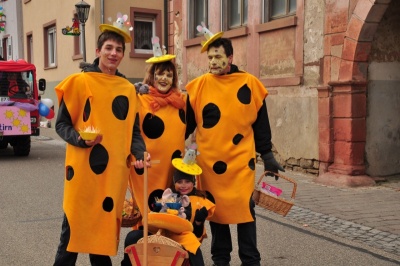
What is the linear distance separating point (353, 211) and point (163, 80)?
3685 millimetres

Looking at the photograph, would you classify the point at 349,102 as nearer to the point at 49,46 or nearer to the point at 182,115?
the point at 182,115

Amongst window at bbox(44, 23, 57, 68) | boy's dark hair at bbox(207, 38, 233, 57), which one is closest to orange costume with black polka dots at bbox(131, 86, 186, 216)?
boy's dark hair at bbox(207, 38, 233, 57)

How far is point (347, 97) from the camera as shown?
8336 mm

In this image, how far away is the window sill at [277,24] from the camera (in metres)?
9.46

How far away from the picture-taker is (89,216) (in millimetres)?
3373

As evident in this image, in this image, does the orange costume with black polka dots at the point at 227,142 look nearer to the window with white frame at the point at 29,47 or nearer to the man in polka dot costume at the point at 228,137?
the man in polka dot costume at the point at 228,137

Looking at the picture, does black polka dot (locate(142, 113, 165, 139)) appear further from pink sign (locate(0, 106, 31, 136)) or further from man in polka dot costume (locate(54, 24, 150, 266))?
pink sign (locate(0, 106, 31, 136))

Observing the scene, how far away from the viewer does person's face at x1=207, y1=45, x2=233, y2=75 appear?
398 centimetres

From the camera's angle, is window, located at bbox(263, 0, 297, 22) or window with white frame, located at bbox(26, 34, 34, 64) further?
window with white frame, located at bbox(26, 34, 34, 64)

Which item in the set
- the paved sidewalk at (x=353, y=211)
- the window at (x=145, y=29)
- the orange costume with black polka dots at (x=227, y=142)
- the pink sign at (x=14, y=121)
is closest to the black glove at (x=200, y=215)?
the orange costume with black polka dots at (x=227, y=142)

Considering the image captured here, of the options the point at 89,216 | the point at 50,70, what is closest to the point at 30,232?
the point at 89,216

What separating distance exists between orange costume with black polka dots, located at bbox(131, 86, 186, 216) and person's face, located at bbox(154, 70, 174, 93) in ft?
0.33

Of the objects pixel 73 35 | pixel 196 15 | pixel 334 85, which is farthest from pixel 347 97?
pixel 73 35

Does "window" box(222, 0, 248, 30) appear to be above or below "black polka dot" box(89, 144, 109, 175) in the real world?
above
